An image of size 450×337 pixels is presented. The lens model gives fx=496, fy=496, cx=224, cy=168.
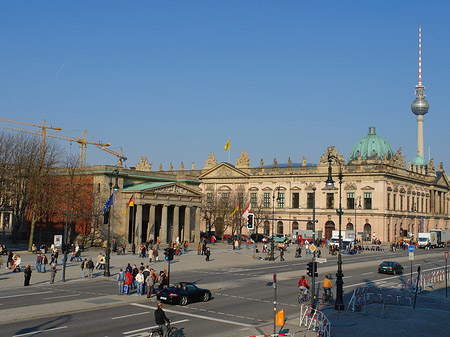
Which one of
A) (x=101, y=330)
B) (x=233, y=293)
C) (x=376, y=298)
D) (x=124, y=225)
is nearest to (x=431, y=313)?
(x=376, y=298)

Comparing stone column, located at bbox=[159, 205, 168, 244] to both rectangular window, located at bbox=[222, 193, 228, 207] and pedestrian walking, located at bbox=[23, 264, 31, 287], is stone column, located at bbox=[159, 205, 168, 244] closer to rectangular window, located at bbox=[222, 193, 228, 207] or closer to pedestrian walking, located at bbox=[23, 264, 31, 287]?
rectangular window, located at bbox=[222, 193, 228, 207]

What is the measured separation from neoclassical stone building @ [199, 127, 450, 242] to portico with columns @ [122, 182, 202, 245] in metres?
31.1

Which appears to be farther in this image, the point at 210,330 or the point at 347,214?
the point at 347,214

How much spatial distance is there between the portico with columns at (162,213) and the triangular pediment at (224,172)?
112 ft

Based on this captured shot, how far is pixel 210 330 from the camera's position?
70.8 ft

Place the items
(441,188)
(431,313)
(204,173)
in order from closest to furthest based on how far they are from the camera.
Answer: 1. (431,313)
2. (204,173)
3. (441,188)

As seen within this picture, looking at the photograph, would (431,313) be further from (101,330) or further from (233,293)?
(101,330)

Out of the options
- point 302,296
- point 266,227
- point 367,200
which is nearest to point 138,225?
point 302,296

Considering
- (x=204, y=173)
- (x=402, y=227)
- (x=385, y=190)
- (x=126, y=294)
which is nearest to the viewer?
(x=126, y=294)

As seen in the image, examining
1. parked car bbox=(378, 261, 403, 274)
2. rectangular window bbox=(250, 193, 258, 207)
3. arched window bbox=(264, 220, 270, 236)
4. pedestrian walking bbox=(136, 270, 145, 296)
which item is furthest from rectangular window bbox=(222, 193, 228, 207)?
pedestrian walking bbox=(136, 270, 145, 296)

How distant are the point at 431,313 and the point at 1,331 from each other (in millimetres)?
21761

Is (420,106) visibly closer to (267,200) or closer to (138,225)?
(267,200)

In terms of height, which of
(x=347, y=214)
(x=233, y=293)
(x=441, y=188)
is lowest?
(x=233, y=293)

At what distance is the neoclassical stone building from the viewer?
104188 mm
